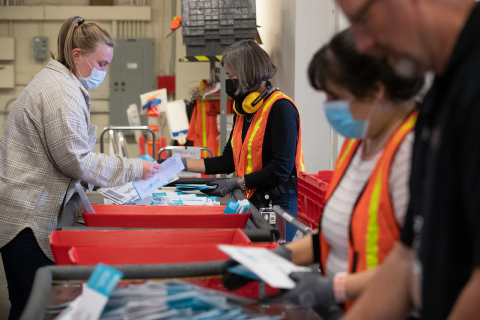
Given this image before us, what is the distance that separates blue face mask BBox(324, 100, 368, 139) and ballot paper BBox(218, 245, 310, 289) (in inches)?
14.3

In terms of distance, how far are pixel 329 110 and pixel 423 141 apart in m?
0.41

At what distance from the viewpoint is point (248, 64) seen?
8.77 ft

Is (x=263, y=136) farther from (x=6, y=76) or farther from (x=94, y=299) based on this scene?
(x=6, y=76)

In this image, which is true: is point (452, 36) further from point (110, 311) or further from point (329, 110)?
point (110, 311)

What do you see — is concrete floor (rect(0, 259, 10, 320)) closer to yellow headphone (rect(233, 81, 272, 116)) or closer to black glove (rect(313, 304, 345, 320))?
yellow headphone (rect(233, 81, 272, 116))

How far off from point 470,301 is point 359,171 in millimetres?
508

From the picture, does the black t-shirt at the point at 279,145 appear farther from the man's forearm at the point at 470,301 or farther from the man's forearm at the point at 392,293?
the man's forearm at the point at 470,301

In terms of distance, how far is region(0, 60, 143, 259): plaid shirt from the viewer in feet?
6.49

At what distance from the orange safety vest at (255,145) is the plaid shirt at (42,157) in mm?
933

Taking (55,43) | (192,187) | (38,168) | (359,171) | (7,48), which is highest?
(55,43)

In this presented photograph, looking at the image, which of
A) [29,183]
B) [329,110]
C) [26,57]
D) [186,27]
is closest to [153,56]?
[26,57]

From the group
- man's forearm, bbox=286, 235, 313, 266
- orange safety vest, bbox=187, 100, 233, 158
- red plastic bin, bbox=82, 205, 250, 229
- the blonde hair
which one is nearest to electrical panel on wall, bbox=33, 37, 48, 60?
orange safety vest, bbox=187, 100, 233, 158

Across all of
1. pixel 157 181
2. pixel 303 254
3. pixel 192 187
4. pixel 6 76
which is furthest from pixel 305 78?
pixel 6 76

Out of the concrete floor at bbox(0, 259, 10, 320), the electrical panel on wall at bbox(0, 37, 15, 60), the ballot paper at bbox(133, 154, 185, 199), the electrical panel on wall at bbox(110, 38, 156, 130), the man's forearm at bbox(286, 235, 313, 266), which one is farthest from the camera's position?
the electrical panel on wall at bbox(110, 38, 156, 130)
